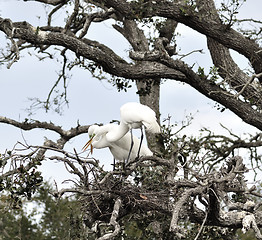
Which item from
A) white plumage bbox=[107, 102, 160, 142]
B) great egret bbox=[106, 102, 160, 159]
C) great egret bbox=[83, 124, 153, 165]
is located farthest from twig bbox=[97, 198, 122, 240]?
great egret bbox=[83, 124, 153, 165]

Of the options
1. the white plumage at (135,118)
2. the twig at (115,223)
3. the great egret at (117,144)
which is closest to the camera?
the twig at (115,223)

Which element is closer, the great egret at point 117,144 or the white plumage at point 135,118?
the white plumage at point 135,118

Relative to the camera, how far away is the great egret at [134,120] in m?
6.05

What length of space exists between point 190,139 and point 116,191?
8.33 feet

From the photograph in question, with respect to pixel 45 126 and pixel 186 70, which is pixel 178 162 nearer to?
pixel 186 70

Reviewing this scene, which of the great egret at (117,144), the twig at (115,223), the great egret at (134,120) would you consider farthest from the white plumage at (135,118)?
the twig at (115,223)

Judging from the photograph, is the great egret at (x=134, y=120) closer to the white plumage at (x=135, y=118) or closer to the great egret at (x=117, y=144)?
the white plumage at (x=135, y=118)

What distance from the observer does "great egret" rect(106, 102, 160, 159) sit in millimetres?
6051

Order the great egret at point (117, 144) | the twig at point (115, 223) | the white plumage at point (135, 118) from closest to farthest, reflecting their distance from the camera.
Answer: the twig at point (115, 223)
the white plumage at point (135, 118)
the great egret at point (117, 144)

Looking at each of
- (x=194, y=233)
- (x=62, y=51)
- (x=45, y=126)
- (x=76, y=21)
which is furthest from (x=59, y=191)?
(x=76, y=21)

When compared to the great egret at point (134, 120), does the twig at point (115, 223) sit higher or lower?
lower

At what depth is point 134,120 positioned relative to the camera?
6055mm

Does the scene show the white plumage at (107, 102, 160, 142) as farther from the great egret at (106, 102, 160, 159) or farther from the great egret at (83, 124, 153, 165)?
the great egret at (83, 124, 153, 165)

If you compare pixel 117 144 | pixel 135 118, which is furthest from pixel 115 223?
pixel 117 144
